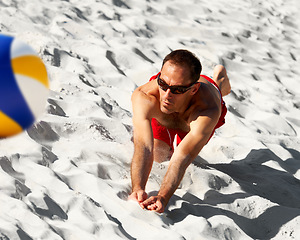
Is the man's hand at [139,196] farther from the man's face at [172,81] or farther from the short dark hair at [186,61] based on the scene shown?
the short dark hair at [186,61]

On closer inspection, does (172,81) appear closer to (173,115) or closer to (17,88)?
(173,115)

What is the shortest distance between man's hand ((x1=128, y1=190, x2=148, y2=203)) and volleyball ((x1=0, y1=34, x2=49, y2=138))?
0.68 metres

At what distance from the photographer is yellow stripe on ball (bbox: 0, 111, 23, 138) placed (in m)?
2.29

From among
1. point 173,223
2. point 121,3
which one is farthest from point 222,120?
point 121,3

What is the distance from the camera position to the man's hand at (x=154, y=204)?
266 centimetres

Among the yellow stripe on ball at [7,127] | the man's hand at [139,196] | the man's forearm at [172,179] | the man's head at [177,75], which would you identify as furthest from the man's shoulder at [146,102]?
the yellow stripe on ball at [7,127]

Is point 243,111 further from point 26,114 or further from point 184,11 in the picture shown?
point 26,114

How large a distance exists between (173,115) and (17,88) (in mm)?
1146

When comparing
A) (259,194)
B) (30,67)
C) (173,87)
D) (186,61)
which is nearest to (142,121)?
(173,87)

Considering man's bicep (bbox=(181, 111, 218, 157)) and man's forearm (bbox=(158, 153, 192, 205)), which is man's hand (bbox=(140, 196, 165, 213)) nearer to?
man's forearm (bbox=(158, 153, 192, 205))

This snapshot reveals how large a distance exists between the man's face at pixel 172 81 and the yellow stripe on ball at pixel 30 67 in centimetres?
66

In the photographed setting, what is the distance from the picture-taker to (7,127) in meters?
2.32

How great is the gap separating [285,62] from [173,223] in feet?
11.1

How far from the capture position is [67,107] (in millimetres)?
3584
